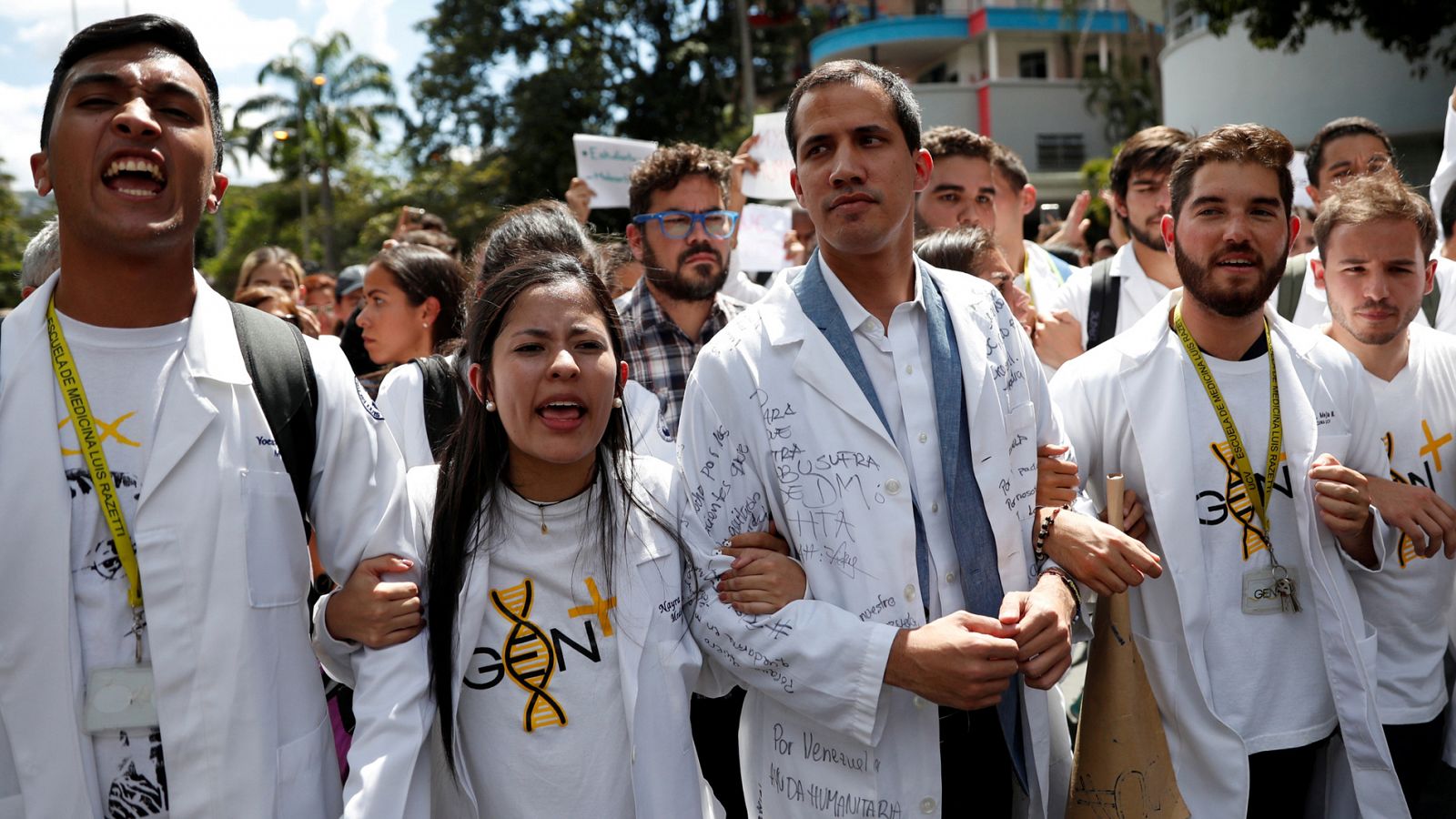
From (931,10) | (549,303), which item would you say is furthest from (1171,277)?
(931,10)

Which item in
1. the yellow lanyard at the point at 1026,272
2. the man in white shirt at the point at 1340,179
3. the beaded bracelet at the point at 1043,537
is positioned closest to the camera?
the beaded bracelet at the point at 1043,537

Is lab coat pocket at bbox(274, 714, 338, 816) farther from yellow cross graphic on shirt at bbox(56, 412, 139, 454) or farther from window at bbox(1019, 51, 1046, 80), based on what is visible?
window at bbox(1019, 51, 1046, 80)

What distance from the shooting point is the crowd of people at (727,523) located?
2105 mm

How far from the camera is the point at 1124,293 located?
4.59 meters

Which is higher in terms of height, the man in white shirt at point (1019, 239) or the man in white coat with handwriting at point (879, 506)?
the man in white shirt at point (1019, 239)

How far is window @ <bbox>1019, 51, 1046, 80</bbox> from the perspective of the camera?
32.5 metres

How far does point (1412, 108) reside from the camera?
1731cm

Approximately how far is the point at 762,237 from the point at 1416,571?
4252 mm

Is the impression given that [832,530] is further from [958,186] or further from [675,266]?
[958,186]

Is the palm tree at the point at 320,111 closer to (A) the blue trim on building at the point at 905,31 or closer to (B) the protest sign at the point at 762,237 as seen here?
(A) the blue trim on building at the point at 905,31

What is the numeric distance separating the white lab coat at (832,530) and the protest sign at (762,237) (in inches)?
162

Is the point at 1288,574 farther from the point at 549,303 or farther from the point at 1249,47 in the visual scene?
the point at 1249,47

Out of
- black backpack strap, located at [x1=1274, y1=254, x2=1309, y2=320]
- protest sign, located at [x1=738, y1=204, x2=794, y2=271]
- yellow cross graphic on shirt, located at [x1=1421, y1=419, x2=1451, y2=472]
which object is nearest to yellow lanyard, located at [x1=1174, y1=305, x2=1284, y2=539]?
yellow cross graphic on shirt, located at [x1=1421, y1=419, x2=1451, y2=472]

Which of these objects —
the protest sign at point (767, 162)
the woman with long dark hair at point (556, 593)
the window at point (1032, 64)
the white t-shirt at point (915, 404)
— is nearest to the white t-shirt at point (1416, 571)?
the white t-shirt at point (915, 404)
